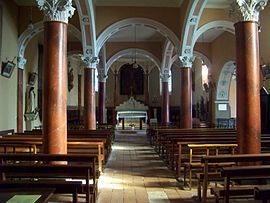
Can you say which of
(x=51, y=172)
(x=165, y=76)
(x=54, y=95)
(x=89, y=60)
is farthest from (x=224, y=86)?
(x=51, y=172)

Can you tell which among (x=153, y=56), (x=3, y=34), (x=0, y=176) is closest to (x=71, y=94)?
(x=153, y=56)

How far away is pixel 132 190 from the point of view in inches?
264

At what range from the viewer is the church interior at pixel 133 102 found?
5.08m

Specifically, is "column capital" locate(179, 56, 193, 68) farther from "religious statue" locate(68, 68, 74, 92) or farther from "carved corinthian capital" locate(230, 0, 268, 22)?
"religious statue" locate(68, 68, 74, 92)

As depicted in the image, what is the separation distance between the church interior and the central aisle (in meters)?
0.02

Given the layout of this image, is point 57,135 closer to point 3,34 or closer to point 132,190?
point 132,190

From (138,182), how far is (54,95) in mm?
2740

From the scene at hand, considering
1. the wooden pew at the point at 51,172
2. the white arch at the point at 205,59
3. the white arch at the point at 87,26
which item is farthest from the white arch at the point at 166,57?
the wooden pew at the point at 51,172

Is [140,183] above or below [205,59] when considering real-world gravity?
below

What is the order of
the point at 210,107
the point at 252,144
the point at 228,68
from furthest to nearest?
the point at 210,107, the point at 228,68, the point at 252,144

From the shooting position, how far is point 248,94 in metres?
6.42

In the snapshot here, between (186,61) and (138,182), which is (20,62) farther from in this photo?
(138,182)

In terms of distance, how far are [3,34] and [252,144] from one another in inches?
413

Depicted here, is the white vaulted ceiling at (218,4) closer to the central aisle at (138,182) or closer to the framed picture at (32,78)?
the central aisle at (138,182)
